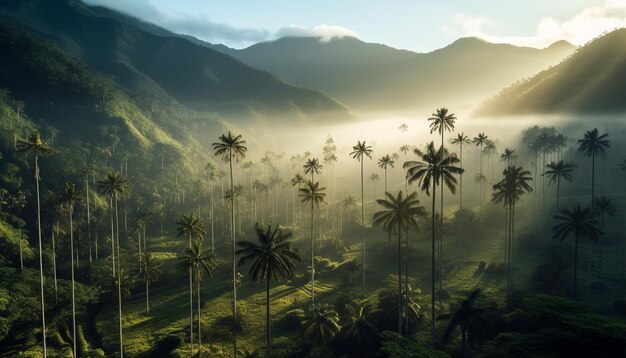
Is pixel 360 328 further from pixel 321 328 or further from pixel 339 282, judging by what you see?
pixel 339 282

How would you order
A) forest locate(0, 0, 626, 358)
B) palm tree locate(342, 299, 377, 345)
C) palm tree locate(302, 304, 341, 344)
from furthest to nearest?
palm tree locate(302, 304, 341, 344) → palm tree locate(342, 299, 377, 345) → forest locate(0, 0, 626, 358)

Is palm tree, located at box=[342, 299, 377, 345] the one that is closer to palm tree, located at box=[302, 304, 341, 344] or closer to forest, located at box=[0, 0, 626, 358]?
forest, located at box=[0, 0, 626, 358]

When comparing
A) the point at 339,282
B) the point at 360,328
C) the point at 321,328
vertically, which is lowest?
the point at 339,282

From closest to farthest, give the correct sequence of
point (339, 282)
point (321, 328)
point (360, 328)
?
point (321, 328) → point (360, 328) → point (339, 282)

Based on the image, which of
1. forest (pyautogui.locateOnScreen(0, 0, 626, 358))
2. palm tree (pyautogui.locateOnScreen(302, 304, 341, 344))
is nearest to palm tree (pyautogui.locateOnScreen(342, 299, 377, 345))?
forest (pyautogui.locateOnScreen(0, 0, 626, 358))

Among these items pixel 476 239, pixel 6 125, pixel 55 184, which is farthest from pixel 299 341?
pixel 6 125

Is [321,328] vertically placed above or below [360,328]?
above

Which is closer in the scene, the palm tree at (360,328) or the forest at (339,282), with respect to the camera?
the forest at (339,282)

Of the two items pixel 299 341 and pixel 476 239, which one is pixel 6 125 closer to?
pixel 299 341

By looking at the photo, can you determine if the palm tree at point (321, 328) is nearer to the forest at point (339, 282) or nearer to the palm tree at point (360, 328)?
the forest at point (339, 282)

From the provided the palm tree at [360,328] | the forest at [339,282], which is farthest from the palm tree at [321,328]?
the palm tree at [360,328]

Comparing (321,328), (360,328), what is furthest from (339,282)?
(321,328)

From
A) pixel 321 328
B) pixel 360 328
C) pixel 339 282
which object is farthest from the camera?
pixel 339 282

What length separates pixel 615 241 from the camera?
11506 cm
